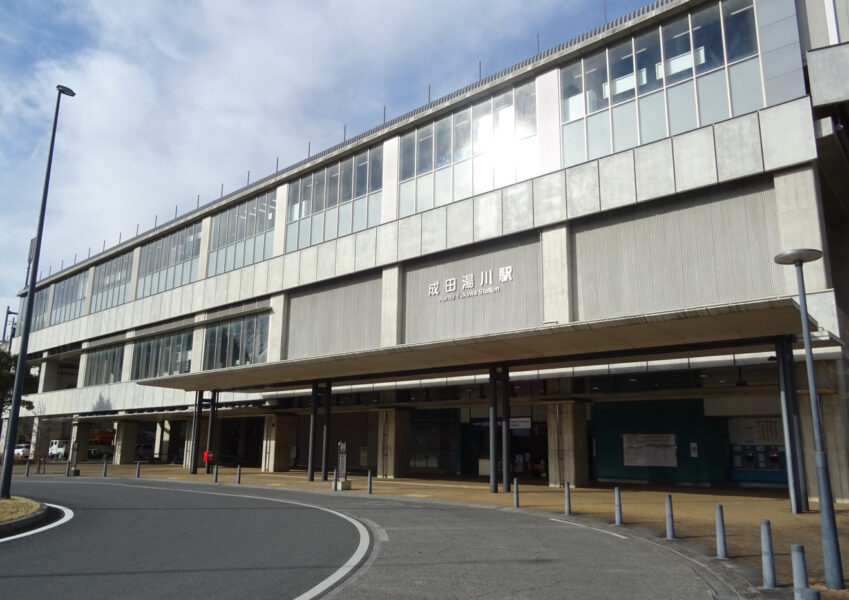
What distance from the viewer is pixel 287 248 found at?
41875mm

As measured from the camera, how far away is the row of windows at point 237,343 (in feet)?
139

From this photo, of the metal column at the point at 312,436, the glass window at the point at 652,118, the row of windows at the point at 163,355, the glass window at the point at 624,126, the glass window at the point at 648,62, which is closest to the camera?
the glass window at the point at 652,118

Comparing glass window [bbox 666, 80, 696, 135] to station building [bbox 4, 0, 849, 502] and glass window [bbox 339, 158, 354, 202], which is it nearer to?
station building [bbox 4, 0, 849, 502]

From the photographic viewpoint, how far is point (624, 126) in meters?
27.7

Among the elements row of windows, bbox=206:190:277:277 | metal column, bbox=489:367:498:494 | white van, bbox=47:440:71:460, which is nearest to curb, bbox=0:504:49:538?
metal column, bbox=489:367:498:494

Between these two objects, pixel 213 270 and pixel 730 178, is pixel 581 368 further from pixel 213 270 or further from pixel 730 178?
pixel 213 270

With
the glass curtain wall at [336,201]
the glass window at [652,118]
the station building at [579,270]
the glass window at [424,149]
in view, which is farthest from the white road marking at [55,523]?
the glass window at [652,118]

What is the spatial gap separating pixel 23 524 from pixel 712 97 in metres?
25.8

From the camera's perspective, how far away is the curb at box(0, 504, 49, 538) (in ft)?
39.8

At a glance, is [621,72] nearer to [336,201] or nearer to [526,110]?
[526,110]

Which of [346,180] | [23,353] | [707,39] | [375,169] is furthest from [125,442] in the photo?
[707,39]

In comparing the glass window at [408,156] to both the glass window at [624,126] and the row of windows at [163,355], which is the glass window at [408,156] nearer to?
the glass window at [624,126]

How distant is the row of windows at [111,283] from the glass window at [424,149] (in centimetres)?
3318

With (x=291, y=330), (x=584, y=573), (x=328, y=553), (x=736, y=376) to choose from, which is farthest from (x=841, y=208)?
(x=291, y=330)
